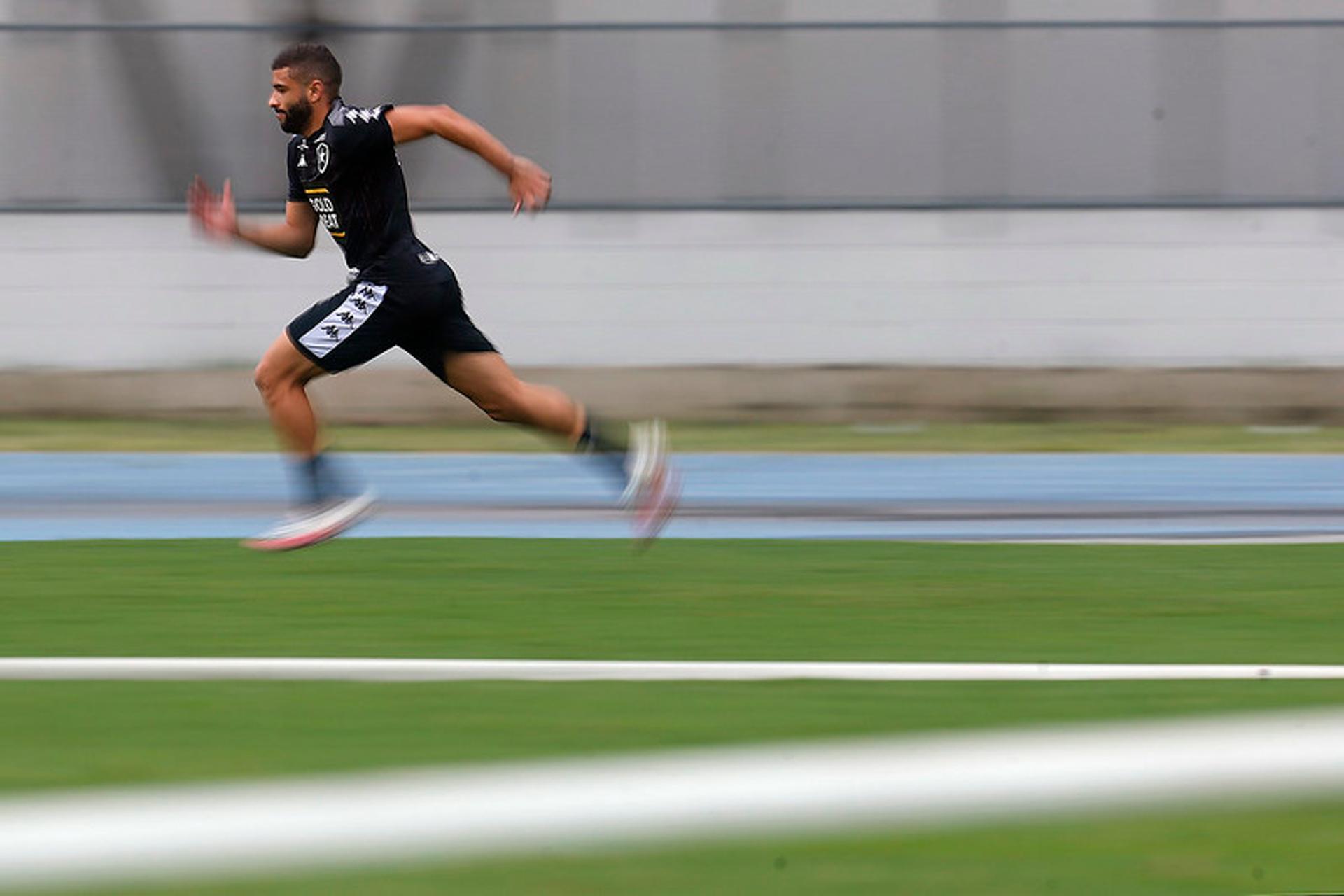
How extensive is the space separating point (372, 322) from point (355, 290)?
12 cm

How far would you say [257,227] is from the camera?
7977 mm

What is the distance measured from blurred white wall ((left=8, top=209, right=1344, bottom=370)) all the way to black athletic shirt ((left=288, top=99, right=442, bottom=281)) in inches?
301

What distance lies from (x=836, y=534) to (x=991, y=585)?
1650 mm

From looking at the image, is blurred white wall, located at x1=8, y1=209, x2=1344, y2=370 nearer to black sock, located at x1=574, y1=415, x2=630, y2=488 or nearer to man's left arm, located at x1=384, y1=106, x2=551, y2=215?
black sock, located at x1=574, y1=415, x2=630, y2=488

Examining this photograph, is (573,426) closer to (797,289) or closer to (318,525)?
(318,525)

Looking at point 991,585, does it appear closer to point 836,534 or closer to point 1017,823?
point 836,534

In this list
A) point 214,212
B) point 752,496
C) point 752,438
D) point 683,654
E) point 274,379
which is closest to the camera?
point 683,654

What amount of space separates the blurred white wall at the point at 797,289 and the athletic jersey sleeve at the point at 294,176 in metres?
7.59

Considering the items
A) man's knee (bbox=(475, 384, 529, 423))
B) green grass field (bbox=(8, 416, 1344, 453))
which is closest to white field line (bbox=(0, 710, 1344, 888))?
man's knee (bbox=(475, 384, 529, 423))

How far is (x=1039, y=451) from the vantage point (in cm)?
1323

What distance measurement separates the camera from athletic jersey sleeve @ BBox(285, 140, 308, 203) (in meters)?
7.78

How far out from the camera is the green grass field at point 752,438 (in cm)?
1343

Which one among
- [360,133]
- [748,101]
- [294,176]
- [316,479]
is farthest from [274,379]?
[748,101]

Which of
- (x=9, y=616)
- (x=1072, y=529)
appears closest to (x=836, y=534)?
Result: (x=1072, y=529)
